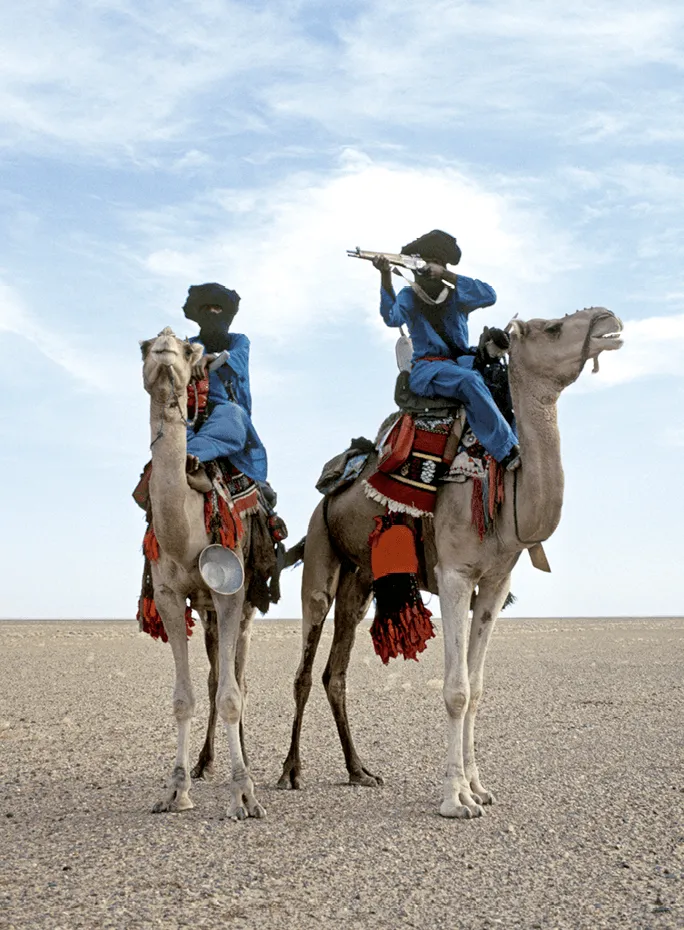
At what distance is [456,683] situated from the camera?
813 centimetres

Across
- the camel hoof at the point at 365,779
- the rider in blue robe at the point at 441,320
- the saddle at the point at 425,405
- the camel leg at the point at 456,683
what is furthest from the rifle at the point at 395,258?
the camel hoof at the point at 365,779

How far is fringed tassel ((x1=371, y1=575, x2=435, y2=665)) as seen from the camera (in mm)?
9164

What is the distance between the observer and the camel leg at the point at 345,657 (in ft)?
31.1

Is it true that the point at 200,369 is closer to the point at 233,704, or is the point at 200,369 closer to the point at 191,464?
the point at 191,464

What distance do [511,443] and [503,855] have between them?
2997mm

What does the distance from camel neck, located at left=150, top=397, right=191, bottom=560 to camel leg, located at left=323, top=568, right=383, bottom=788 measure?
1.96 m

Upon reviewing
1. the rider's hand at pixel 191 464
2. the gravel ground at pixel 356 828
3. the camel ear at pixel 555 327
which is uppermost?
the camel ear at pixel 555 327

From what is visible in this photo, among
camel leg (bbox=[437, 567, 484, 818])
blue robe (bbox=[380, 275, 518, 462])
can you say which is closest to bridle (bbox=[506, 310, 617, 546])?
blue robe (bbox=[380, 275, 518, 462])

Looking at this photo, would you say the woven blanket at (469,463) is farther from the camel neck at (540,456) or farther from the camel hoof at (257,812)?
the camel hoof at (257,812)

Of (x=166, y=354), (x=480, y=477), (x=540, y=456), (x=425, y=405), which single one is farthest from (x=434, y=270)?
(x=166, y=354)

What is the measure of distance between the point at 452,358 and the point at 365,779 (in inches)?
135

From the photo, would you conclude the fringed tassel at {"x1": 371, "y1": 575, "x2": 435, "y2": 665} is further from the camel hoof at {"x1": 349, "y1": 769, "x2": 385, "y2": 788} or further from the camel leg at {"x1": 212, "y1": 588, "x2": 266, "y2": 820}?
the camel leg at {"x1": 212, "y1": 588, "x2": 266, "y2": 820}

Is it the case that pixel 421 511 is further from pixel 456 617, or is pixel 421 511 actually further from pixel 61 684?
pixel 61 684

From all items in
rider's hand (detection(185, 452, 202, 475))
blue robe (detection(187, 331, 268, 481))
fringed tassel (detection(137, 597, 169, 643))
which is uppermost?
blue robe (detection(187, 331, 268, 481))
